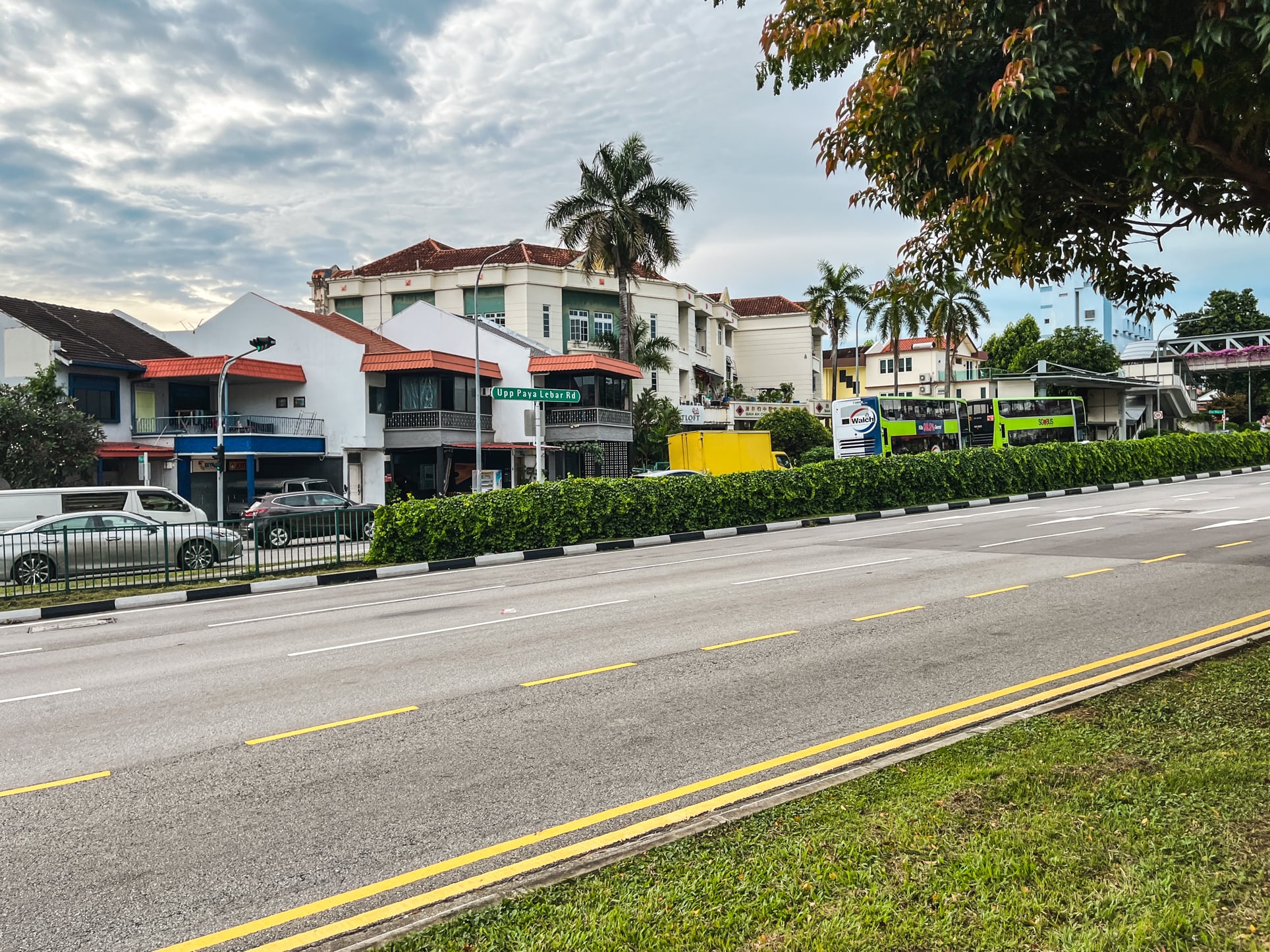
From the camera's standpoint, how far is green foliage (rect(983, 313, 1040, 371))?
83125mm

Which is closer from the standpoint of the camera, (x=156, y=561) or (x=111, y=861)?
(x=111, y=861)

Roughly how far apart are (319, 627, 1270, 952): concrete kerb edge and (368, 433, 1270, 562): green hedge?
14789 millimetres

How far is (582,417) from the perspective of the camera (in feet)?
138

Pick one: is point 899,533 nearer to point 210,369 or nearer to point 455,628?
point 455,628

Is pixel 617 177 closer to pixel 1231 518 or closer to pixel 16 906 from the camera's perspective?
pixel 1231 518

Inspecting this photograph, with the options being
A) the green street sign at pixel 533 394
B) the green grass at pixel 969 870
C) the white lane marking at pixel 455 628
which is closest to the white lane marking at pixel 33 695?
the white lane marking at pixel 455 628

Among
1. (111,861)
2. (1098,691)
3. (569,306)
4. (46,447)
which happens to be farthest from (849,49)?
(569,306)

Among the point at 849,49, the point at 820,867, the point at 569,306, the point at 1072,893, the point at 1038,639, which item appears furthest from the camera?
the point at 569,306

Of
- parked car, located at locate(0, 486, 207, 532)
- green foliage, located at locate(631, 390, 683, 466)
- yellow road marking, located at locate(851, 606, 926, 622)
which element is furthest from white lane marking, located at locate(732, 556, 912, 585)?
green foliage, located at locate(631, 390, 683, 466)

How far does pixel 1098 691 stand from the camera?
6598mm

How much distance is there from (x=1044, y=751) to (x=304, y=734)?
5166 mm

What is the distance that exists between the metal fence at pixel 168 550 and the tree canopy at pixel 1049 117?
13922 mm

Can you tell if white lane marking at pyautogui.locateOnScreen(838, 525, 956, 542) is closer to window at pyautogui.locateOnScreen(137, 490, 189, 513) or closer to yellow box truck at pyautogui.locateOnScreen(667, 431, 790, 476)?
yellow box truck at pyautogui.locateOnScreen(667, 431, 790, 476)

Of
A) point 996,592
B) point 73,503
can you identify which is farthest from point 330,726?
point 73,503
